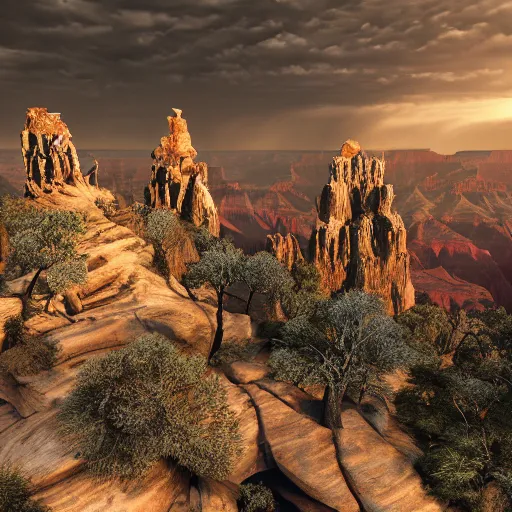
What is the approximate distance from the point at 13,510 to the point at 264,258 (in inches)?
1669

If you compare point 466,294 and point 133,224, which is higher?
point 133,224

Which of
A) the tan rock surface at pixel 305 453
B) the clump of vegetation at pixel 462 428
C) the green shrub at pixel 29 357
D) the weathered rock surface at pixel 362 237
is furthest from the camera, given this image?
the weathered rock surface at pixel 362 237

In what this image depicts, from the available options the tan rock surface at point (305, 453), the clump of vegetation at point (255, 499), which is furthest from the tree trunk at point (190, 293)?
the clump of vegetation at point (255, 499)

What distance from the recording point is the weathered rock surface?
123250 mm

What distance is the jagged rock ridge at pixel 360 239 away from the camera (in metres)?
123

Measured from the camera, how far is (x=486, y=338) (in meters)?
77.4

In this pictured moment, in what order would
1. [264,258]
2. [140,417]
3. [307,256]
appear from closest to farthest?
[140,417] < [264,258] < [307,256]

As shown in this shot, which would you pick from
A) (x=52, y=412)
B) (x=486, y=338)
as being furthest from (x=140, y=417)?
(x=486, y=338)

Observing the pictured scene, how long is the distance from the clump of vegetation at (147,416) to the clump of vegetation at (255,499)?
5.45 meters

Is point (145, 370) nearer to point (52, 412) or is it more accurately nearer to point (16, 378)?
point (52, 412)

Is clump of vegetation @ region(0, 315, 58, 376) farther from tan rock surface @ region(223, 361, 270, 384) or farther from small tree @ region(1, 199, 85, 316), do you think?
tan rock surface @ region(223, 361, 270, 384)

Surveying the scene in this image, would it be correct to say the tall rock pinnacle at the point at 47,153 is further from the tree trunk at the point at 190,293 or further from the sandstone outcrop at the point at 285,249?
the sandstone outcrop at the point at 285,249

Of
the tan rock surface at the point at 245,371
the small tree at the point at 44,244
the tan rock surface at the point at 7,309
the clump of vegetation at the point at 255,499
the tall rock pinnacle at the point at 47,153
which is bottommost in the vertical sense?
the clump of vegetation at the point at 255,499

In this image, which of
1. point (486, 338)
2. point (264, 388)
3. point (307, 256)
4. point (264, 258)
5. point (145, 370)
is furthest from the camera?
point (307, 256)
